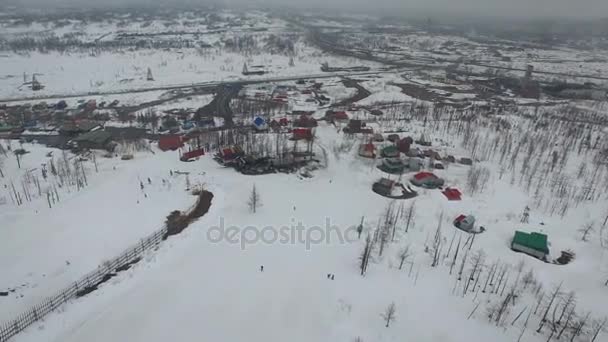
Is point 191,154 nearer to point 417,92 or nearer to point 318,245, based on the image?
point 318,245

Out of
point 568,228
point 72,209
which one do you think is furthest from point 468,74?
point 72,209

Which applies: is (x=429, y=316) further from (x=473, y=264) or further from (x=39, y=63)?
(x=39, y=63)

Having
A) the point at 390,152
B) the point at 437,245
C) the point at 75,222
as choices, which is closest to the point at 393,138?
the point at 390,152

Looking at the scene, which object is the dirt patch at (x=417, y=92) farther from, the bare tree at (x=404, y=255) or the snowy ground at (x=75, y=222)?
the snowy ground at (x=75, y=222)

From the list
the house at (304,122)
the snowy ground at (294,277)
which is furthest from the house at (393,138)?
the snowy ground at (294,277)

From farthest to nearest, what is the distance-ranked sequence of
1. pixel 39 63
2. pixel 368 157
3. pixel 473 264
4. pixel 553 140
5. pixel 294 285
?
pixel 39 63, pixel 553 140, pixel 368 157, pixel 473 264, pixel 294 285

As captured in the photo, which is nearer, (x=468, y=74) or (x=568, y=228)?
(x=568, y=228)

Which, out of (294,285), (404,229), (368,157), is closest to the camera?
(294,285)

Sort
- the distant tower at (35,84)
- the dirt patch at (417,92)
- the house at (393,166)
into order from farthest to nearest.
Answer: the dirt patch at (417,92)
the distant tower at (35,84)
the house at (393,166)
